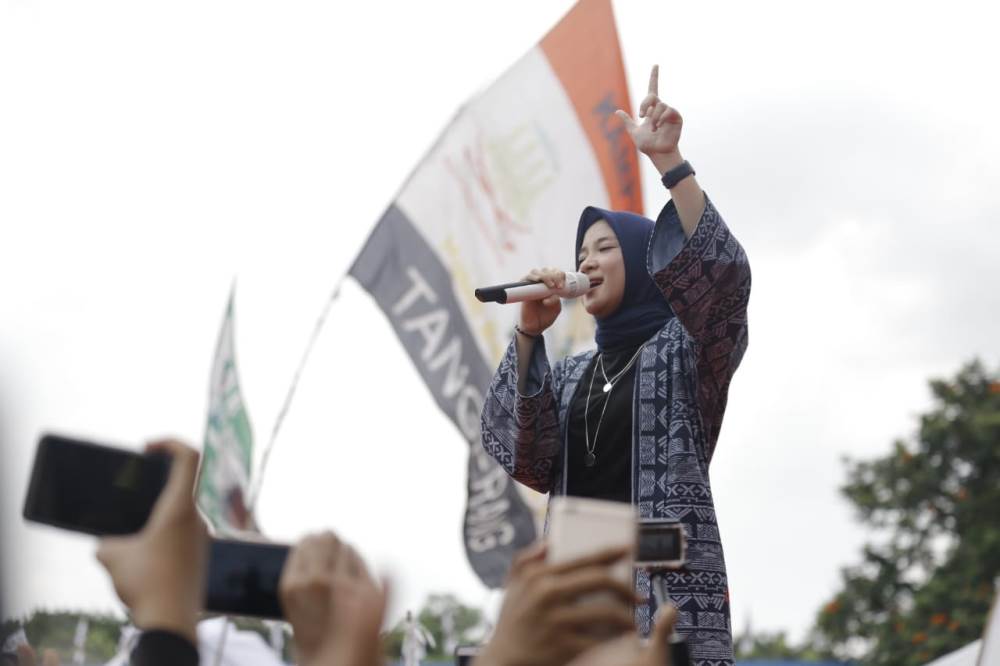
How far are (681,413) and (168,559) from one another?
6.38 feet

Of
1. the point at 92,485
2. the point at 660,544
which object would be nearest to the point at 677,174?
the point at 660,544

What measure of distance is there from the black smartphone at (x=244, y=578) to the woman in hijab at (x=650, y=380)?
1.55 meters

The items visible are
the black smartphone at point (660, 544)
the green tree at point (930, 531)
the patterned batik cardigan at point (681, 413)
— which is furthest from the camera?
the green tree at point (930, 531)

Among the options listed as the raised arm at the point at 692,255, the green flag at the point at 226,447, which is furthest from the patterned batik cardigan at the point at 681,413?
the green flag at the point at 226,447

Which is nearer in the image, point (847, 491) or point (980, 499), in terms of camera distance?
point (980, 499)

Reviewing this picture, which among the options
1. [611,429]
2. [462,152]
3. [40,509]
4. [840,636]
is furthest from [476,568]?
[840,636]

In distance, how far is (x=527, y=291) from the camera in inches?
118

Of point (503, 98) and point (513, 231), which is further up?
point (503, 98)

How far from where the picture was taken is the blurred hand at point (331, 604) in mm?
1198

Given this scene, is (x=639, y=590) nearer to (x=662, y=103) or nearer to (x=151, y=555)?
(x=662, y=103)

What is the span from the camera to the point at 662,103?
9.48ft

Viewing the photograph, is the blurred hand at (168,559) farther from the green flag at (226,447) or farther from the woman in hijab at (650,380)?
the green flag at (226,447)

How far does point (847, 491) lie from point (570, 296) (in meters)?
18.7

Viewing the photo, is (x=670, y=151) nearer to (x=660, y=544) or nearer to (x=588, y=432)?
(x=588, y=432)
